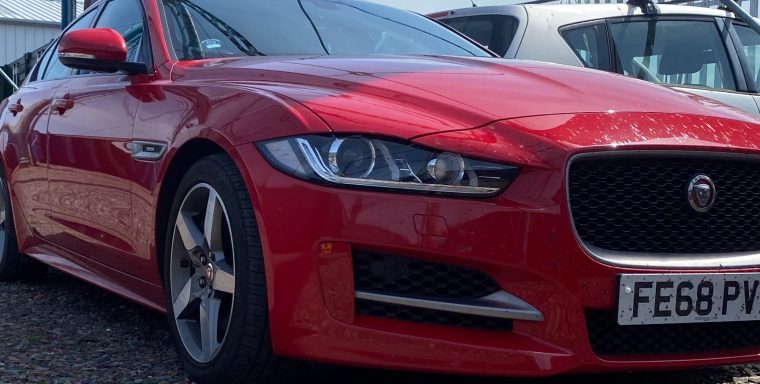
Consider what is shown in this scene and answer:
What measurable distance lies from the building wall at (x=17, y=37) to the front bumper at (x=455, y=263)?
34276 mm

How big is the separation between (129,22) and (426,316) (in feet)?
7.51

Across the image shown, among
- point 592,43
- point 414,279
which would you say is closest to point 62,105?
point 414,279

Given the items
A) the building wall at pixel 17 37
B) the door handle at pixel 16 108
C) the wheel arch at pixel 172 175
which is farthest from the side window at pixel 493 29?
the building wall at pixel 17 37

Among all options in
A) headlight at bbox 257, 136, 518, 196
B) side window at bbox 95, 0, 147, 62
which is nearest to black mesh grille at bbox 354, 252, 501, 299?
headlight at bbox 257, 136, 518, 196

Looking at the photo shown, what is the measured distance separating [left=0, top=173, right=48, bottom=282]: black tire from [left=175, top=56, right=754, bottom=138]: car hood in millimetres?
2008

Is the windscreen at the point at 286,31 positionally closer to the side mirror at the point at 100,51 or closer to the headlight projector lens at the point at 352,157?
the side mirror at the point at 100,51

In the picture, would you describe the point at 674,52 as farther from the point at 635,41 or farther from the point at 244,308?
the point at 244,308

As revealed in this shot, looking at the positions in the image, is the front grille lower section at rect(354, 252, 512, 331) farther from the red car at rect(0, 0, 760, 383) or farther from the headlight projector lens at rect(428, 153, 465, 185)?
the headlight projector lens at rect(428, 153, 465, 185)

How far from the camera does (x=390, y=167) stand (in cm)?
275

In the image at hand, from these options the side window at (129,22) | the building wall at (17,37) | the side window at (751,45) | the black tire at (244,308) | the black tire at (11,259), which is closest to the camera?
the black tire at (244,308)

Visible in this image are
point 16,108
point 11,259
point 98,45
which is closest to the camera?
point 98,45

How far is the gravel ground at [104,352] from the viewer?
3.42m

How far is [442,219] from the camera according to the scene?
2674mm

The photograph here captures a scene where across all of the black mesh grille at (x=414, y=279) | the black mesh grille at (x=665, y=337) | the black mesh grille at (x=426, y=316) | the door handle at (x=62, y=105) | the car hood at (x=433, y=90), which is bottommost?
the black mesh grille at (x=665, y=337)
